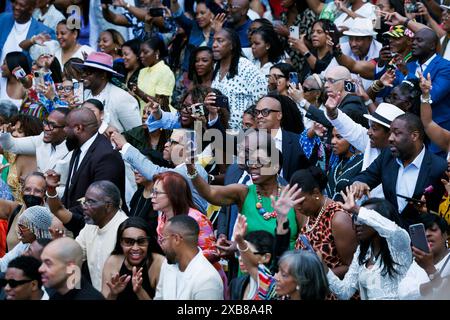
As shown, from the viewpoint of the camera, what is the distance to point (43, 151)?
11773 millimetres

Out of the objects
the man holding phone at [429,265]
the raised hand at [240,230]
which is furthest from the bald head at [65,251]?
the man holding phone at [429,265]

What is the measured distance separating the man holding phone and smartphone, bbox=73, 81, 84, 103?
4.74 meters

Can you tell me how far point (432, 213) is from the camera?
369 inches

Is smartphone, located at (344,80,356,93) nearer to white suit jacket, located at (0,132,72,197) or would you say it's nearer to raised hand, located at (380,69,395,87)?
raised hand, located at (380,69,395,87)

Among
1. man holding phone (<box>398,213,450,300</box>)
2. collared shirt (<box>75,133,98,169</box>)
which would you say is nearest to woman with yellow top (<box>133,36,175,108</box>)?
collared shirt (<box>75,133,98,169</box>)

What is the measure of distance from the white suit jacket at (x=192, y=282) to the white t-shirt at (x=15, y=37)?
23.0 feet

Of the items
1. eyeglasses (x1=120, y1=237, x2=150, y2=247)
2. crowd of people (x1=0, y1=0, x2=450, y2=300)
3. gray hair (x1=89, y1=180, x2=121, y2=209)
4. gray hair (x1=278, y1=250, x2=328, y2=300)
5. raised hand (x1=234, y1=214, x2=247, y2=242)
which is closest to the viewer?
gray hair (x1=278, y1=250, x2=328, y2=300)

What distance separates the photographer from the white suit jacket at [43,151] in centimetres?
1121

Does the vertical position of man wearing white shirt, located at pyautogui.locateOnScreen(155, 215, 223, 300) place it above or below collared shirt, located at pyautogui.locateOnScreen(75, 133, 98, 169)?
above

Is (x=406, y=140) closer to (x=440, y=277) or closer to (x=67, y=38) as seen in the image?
(x=440, y=277)

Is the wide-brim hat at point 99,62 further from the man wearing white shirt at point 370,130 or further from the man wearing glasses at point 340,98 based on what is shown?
the man wearing white shirt at point 370,130

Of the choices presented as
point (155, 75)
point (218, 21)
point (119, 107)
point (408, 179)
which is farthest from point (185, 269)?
point (218, 21)

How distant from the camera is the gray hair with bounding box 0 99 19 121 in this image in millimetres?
12805
